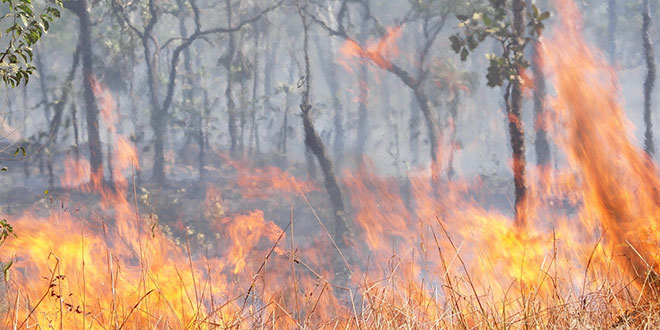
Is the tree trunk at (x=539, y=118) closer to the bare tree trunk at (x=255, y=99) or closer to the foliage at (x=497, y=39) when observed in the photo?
the bare tree trunk at (x=255, y=99)

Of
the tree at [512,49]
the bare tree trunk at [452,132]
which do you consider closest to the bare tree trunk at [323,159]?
the tree at [512,49]

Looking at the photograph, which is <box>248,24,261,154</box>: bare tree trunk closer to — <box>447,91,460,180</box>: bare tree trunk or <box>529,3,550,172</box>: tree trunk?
<box>447,91,460,180</box>: bare tree trunk

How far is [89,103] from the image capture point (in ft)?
76.3

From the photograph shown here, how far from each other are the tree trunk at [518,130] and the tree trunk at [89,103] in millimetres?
17666

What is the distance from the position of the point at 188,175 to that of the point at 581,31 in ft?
75.0

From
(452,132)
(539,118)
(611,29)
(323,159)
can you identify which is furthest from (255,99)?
(611,29)

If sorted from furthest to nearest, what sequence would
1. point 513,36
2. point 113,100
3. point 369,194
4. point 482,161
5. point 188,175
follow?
point 482,161, point 113,100, point 188,175, point 369,194, point 513,36

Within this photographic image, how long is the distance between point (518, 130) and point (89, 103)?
18.1m

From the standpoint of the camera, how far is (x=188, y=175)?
28.5 meters

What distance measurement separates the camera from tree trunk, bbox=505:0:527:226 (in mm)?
11102

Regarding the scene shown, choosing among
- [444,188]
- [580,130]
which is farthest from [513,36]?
[444,188]

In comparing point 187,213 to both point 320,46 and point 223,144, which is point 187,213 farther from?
point 320,46

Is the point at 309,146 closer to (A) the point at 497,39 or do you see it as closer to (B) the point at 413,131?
(A) the point at 497,39

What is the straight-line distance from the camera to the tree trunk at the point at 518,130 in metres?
11.1
